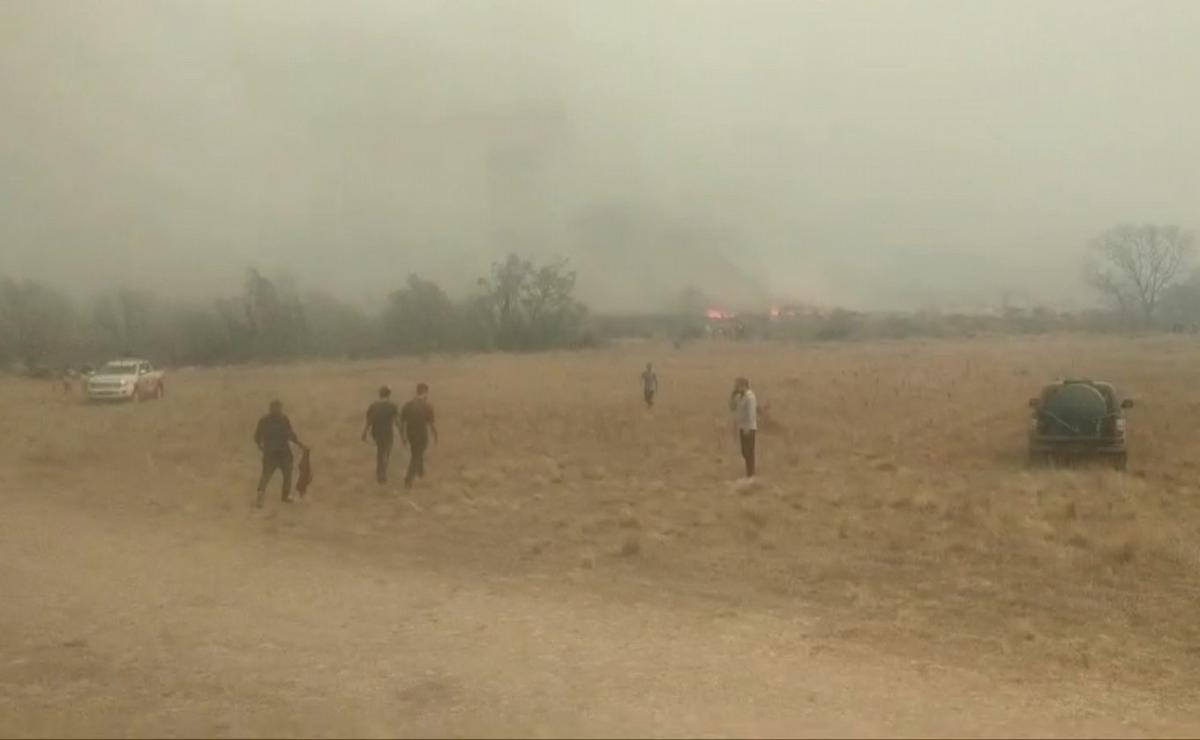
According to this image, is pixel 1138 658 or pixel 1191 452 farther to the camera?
pixel 1191 452

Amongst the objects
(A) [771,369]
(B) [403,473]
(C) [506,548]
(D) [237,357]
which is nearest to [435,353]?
(D) [237,357]

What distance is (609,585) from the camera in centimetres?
1030

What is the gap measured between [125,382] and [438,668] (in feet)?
102

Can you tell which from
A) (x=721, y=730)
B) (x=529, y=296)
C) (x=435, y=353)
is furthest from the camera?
(x=529, y=296)

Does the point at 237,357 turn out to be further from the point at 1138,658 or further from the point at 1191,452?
the point at 1138,658

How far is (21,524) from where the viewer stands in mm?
13844

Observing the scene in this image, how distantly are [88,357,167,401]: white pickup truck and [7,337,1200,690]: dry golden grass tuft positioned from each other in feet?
3.61

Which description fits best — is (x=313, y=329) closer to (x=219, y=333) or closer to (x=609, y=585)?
(x=219, y=333)

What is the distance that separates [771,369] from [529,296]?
1054 centimetres

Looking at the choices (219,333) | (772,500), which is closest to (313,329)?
(219,333)

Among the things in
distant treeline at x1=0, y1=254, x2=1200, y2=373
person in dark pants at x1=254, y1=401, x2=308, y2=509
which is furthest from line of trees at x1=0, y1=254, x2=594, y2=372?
person in dark pants at x1=254, y1=401, x2=308, y2=509

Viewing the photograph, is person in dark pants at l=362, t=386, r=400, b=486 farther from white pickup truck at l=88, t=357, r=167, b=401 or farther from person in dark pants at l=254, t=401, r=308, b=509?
white pickup truck at l=88, t=357, r=167, b=401

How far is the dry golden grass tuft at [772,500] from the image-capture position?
9.40 m

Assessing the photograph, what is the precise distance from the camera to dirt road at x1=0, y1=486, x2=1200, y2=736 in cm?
614
